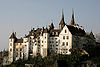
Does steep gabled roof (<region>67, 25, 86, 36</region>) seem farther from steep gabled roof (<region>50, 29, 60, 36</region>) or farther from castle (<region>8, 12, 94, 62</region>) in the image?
steep gabled roof (<region>50, 29, 60, 36</region>)

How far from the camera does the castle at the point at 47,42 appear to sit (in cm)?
8661

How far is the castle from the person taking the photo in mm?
86606

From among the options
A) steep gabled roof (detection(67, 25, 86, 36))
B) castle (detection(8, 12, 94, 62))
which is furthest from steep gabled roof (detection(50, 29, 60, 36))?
steep gabled roof (detection(67, 25, 86, 36))

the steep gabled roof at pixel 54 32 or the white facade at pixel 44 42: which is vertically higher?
the steep gabled roof at pixel 54 32

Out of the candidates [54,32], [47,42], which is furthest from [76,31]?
[47,42]

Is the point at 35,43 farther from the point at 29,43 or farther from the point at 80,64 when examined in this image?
the point at 80,64

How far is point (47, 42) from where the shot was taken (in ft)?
290

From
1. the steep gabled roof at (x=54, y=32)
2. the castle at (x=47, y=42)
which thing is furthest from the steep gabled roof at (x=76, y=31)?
the steep gabled roof at (x=54, y=32)

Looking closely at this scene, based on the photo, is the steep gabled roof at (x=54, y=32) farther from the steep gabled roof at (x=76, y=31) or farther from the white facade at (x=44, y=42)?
the steep gabled roof at (x=76, y=31)

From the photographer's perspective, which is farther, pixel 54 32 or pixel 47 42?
pixel 54 32

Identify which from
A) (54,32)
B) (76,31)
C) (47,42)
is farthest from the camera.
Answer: (54,32)

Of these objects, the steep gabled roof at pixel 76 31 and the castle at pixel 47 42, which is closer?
the castle at pixel 47 42

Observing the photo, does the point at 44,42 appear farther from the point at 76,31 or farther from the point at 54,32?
the point at 76,31

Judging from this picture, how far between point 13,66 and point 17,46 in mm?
12631
